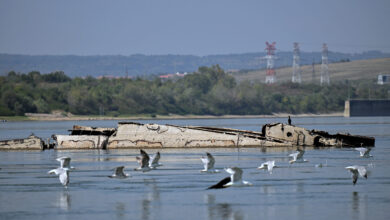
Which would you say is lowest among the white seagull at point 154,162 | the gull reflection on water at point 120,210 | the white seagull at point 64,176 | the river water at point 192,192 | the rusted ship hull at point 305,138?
the gull reflection on water at point 120,210

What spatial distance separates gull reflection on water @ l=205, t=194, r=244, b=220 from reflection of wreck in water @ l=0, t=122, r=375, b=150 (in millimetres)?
22190

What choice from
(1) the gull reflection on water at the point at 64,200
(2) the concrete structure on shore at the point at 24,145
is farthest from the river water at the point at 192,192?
(2) the concrete structure on shore at the point at 24,145

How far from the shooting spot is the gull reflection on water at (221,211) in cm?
2341

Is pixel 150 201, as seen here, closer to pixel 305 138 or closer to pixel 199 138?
pixel 199 138

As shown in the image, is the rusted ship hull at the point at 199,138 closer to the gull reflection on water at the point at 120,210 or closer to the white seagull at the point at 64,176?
the white seagull at the point at 64,176

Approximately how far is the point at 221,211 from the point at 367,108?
173010mm

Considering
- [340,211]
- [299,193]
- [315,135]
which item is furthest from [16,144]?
[340,211]

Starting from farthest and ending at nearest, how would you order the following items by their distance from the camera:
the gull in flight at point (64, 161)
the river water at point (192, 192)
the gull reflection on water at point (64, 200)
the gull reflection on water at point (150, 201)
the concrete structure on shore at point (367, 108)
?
the concrete structure on shore at point (367, 108), the gull in flight at point (64, 161), the gull reflection on water at point (64, 200), the gull reflection on water at point (150, 201), the river water at point (192, 192)

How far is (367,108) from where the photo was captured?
192m

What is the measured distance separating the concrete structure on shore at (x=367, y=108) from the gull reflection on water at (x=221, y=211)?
554 ft

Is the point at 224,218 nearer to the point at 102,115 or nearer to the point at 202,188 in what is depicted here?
the point at 202,188

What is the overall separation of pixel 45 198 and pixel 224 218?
721cm

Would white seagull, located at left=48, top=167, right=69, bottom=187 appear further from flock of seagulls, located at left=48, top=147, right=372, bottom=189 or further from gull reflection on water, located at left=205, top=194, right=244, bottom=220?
gull reflection on water, located at left=205, top=194, right=244, bottom=220

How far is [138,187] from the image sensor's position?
2997 cm
